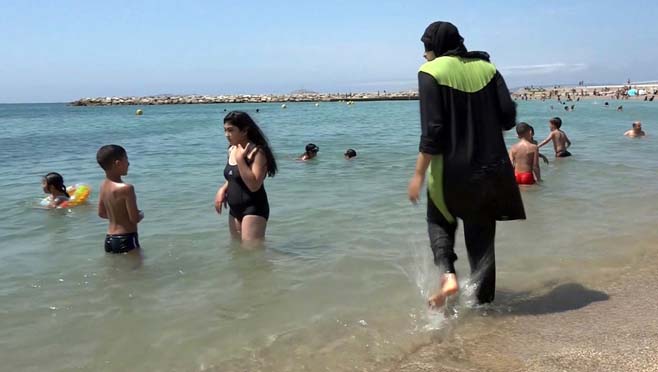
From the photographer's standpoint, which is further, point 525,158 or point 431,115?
point 525,158

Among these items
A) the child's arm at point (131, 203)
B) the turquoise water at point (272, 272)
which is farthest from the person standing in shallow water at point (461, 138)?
the child's arm at point (131, 203)

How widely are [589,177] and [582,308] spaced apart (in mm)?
6810

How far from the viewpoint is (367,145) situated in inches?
690

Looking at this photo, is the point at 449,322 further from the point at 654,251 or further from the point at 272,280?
the point at 654,251

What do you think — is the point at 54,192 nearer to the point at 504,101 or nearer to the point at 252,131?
the point at 252,131

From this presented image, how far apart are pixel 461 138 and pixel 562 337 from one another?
1349 millimetres

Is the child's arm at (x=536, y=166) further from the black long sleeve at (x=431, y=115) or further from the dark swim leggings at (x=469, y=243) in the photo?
the black long sleeve at (x=431, y=115)

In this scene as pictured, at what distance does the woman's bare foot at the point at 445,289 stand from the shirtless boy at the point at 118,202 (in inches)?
111

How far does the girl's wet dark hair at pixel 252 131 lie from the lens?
4.81 meters

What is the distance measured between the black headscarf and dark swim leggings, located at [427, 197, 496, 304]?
3.16 ft

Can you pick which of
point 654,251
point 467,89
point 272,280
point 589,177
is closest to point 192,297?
point 272,280

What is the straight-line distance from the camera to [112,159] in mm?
4688

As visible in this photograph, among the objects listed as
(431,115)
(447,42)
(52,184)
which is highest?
(447,42)

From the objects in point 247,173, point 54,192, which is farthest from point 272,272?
point 54,192
